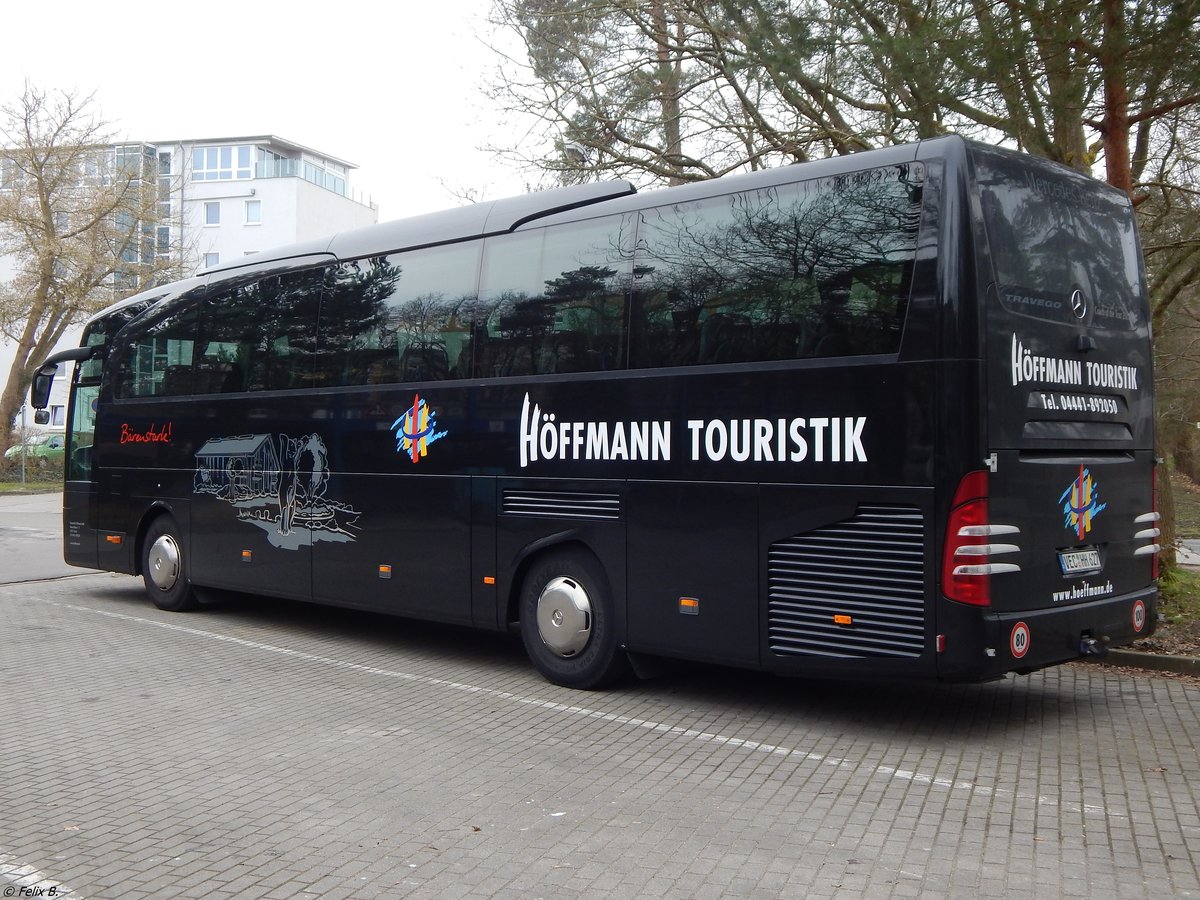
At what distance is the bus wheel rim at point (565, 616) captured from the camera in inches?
337

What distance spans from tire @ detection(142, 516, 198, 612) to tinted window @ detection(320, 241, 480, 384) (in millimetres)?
3422

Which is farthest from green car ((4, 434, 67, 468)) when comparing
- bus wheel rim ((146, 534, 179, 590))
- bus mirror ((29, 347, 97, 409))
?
bus wheel rim ((146, 534, 179, 590))

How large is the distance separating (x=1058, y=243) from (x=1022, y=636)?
2.49m

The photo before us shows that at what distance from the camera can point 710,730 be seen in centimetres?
746

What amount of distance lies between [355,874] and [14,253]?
128ft

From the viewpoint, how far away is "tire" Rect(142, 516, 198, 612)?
1272cm

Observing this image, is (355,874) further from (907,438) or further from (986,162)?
(986,162)

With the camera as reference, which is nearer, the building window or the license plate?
the license plate

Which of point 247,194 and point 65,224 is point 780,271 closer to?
point 65,224

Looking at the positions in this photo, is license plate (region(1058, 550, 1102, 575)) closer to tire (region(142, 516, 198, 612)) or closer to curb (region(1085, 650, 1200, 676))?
curb (region(1085, 650, 1200, 676))

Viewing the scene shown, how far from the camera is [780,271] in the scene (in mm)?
7441

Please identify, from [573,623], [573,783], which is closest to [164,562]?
[573,623]

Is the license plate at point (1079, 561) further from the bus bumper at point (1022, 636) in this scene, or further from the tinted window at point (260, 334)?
the tinted window at point (260, 334)

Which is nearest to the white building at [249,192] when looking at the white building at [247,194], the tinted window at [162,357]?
the white building at [247,194]
